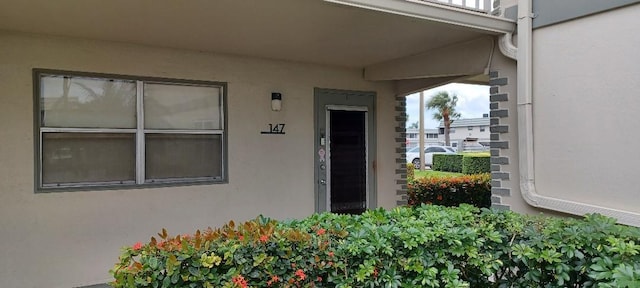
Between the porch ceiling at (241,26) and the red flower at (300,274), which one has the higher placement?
the porch ceiling at (241,26)

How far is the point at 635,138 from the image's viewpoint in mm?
2932

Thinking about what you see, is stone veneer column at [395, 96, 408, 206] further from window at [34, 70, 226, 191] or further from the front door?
window at [34, 70, 226, 191]

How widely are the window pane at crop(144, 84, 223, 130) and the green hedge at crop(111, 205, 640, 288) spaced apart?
246cm

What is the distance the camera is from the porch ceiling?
10.1 ft

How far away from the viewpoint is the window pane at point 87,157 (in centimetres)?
376

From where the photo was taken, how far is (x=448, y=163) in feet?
63.5

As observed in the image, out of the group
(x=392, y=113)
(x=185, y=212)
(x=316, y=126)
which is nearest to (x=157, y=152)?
(x=185, y=212)

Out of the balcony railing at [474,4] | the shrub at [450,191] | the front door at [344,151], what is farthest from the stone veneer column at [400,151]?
the balcony railing at [474,4]

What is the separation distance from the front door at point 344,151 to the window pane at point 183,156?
128cm

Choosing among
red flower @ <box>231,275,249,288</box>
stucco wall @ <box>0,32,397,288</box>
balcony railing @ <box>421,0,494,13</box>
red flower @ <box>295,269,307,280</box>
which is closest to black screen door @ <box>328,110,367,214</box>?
stucco wall @ <box>0,32,397,288</box>

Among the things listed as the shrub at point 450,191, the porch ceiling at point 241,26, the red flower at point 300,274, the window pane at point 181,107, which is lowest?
the shrub at point 450,191

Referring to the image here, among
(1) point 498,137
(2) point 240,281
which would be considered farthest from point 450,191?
(2) point 240,281

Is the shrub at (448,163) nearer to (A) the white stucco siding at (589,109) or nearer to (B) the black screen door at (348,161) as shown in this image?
(B) the black screen door at (348,161)

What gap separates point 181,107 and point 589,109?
3834 millimetres
